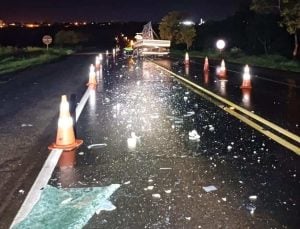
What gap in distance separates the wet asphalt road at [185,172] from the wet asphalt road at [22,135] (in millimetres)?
539

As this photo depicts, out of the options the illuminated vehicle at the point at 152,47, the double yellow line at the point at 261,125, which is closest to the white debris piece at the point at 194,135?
the double yellow line at the point at 261,125

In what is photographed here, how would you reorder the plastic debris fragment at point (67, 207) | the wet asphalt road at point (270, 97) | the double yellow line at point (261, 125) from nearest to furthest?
the plastic debris fragment at point (67, 207)
the double yellow line at point (261, 125)
the wet asphalt road at point (270, 97)

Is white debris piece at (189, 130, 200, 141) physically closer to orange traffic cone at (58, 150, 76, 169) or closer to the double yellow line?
the double yellow line

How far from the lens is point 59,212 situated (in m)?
5.20

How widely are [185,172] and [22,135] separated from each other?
4.10 m

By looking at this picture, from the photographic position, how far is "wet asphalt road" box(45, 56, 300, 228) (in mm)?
5062

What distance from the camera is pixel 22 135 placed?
31.3 ft

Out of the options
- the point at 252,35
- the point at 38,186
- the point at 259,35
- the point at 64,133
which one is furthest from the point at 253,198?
the point at 252,35

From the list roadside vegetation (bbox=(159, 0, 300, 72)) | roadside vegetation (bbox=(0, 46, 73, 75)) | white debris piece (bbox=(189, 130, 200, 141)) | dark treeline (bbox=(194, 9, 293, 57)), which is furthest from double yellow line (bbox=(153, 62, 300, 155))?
dark treeline (bbox=(194, 9, 293, 57))

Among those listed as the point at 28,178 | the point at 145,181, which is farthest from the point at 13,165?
the point at 145,181

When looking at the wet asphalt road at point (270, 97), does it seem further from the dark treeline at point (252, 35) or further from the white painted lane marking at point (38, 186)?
the dark treeline at point (252, 35)

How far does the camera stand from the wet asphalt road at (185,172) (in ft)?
16.6

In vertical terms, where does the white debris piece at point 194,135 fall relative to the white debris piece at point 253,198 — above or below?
below

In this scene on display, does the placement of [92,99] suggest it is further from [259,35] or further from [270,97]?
[259,35]
